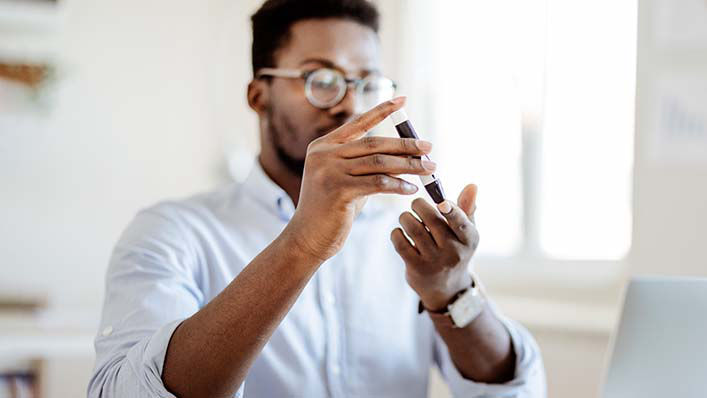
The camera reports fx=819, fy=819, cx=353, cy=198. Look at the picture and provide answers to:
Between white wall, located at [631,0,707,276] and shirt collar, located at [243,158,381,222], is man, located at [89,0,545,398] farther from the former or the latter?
white wall, located at [631,0,707,276]

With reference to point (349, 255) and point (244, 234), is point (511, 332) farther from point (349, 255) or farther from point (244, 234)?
point (244, 234)

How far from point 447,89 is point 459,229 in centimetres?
228

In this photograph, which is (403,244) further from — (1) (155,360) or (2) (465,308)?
(1) (155,360)

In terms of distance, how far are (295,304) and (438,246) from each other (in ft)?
1.23

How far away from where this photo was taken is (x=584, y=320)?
254 cm

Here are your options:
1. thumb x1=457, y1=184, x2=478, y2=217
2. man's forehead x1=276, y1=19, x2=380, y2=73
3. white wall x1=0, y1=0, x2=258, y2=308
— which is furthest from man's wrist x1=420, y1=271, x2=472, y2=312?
white wall x1=0, y1=0, x2=258, y2=308

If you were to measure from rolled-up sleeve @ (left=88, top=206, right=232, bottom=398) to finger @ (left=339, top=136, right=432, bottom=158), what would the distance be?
0.33 m

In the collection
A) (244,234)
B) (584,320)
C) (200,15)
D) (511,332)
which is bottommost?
(584,320)

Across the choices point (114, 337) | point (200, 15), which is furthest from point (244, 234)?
point (200, 15)

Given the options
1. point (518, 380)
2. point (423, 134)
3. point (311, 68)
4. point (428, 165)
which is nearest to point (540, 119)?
point (423, 134)

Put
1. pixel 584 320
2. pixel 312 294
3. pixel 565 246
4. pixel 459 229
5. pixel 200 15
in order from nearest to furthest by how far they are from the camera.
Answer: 1. pixel 459 229
2. pixel 312 294
3. pixel 584 320
4. pixel 565 246
5. pixel 200 15

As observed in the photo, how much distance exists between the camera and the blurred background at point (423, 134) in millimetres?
2469

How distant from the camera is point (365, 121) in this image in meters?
0.99

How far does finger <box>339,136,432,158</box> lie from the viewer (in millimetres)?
958
